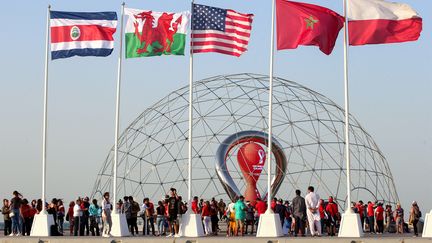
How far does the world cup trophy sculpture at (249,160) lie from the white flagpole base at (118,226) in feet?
59.7

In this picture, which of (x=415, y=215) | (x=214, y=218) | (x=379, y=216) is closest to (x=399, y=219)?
(x=379, y=216)

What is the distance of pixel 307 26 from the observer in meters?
33.1

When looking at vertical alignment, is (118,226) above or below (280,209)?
below

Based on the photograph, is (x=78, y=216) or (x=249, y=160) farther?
(x=249, y=160)

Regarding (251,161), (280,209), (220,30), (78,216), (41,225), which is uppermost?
(220,30)

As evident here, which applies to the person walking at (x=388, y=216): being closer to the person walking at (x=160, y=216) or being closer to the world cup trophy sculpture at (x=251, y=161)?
the world cup trophy sculpture at (x=251, y=161)

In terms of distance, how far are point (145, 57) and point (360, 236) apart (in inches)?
421

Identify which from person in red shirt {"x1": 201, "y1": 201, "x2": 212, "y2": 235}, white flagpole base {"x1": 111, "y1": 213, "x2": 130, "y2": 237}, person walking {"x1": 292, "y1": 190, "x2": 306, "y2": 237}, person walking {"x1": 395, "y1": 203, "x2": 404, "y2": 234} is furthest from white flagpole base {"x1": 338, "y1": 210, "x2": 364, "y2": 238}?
person walking {"x1": 395, "y1": 203, "x2": 404, "y2": 234}

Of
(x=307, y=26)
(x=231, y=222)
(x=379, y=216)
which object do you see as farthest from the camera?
(x=379, y=216)

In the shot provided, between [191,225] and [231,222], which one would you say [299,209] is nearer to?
[191,225]

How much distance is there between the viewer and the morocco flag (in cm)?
3303

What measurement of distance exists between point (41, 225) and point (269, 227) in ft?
29.9

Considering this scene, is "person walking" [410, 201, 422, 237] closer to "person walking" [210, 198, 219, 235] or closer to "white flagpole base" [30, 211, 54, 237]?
"person walking" [210, 198, 219, 235]

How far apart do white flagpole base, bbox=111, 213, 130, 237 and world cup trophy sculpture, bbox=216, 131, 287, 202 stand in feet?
59.7
